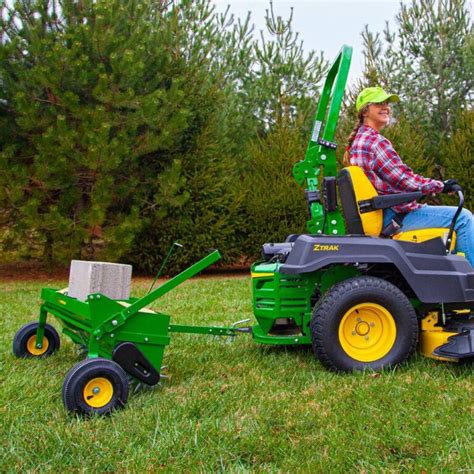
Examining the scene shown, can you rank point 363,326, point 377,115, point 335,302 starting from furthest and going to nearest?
point 377,115, point 363,326, point 335,302

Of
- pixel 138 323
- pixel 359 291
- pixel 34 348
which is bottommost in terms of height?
pixel 34 348

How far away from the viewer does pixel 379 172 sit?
3.77 m

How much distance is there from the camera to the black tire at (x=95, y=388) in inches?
110

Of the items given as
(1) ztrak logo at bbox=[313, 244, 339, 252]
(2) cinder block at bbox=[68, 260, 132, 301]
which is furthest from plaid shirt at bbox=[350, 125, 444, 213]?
(2) cinder block at bbox=[68, 260, 132, 301]

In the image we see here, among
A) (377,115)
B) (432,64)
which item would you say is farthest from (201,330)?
(432,64)

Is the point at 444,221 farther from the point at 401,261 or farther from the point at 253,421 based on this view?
the point at 253,421

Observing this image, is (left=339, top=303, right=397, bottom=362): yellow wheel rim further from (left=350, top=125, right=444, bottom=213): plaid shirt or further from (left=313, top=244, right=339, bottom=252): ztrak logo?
(left=350, top=125, right=444, bottom=213): plaid shirt

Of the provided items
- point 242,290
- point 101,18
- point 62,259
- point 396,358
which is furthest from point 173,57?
point 396,358

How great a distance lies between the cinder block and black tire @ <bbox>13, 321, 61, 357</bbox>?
0.50 meters

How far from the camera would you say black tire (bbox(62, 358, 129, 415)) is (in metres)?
2.80

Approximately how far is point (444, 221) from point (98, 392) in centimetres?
221

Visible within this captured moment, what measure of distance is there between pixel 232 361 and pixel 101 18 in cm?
725

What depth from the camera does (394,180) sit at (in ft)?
12.2

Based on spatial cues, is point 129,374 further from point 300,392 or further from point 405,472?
point 405,472
